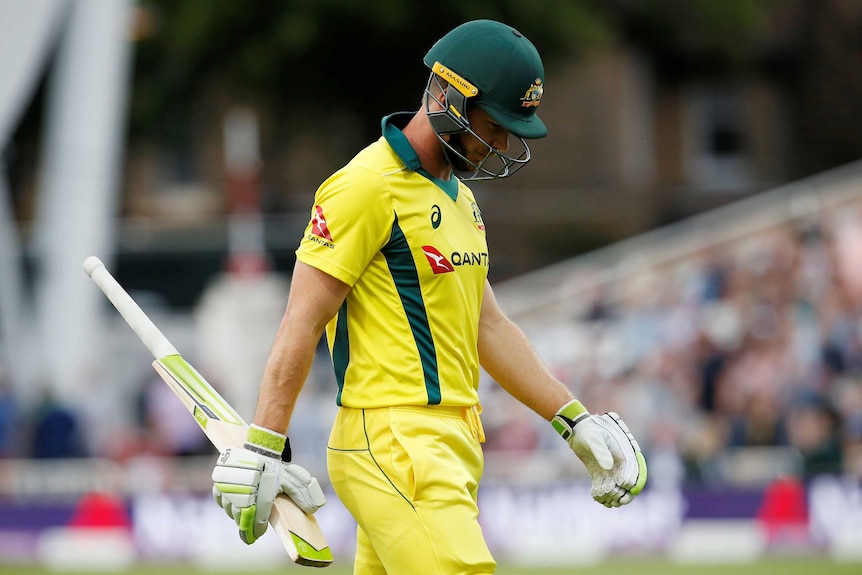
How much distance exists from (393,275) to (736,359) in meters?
10.7

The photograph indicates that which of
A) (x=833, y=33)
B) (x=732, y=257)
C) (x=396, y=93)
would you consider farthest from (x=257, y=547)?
(x=833, y=33)

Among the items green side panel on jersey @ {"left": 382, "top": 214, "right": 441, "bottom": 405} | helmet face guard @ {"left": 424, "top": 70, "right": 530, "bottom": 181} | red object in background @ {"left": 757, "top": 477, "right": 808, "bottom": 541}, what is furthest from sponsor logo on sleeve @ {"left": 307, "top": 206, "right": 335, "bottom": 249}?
red object in background @ {"left": 757, "top": 477, "right": 808, "bottom": 541}

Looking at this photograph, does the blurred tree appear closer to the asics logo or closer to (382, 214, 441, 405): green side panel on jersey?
(382, 214, 441, 405): green side panel on jersey

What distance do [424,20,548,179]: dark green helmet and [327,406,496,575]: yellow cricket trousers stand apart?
87 cm

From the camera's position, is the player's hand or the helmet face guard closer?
the player's hand

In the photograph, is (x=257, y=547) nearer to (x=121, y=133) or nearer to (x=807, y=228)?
(x=807, y=228)

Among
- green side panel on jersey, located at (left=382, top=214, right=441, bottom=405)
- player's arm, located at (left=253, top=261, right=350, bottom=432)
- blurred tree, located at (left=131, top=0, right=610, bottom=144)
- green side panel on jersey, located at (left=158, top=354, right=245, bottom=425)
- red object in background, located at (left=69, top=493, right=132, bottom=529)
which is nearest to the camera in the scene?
player's arm, located at (left=253, top=261, right=350, bottom=432)

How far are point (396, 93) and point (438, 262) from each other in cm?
1867

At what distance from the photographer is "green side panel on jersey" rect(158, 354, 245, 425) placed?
5.00 meters

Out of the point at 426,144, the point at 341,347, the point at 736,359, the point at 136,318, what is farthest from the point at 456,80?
the point at 736,359

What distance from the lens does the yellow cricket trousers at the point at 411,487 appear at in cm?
455

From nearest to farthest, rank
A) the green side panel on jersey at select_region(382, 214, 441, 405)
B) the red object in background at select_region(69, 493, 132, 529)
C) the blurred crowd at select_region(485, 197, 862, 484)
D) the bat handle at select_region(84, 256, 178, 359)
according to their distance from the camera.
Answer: the green side panel on jersey at select_region(382, 214, 441, 405) < the bat handle at select_region(84, 256, 178, 359) < the blurred crowd at select_region(485, 197, 862, 484) < the red object in background at select_region(69, 493, 132, 529)

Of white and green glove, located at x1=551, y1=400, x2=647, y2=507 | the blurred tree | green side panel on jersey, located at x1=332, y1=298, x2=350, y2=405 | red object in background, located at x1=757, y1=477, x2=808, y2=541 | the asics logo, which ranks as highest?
the blurred tree

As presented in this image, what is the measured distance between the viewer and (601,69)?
29.6 metres
